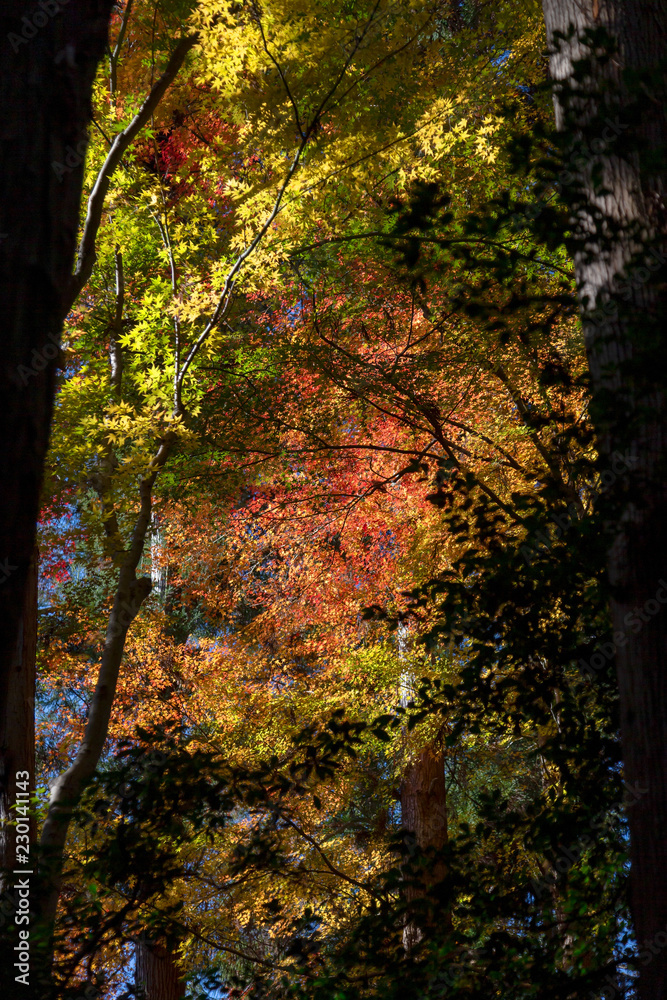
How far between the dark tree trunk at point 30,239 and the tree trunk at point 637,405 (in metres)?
1.62

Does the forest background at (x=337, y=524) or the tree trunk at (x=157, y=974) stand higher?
the forest background at (x=337, y=524)

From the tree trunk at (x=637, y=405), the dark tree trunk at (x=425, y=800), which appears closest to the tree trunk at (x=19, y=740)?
the tree trunk at (x=637, y=405)

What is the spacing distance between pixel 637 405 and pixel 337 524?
300 inches

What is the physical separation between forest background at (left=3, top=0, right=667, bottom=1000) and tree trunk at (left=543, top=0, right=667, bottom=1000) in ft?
0.25

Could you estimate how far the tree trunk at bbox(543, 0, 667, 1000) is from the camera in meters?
2.54

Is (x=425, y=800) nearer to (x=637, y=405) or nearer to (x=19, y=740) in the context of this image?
(x=19, y=740)

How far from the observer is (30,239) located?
153 centimetres

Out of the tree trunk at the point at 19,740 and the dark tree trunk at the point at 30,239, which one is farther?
the tree trunk at the point at 19,740

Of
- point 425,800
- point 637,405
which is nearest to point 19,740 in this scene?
point 637,405

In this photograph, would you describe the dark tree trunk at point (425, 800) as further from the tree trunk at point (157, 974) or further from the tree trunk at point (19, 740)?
the tree trunk at point (19, 740)

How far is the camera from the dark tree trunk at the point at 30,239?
150cm

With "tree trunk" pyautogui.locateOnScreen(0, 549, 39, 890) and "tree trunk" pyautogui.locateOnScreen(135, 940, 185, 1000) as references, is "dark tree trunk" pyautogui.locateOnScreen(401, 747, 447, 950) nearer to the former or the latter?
"tree trunk" pyautogui.locateOnScreen(135, 940, 185, 1000)

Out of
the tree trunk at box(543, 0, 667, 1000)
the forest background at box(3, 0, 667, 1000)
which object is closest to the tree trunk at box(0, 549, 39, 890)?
the forest background at box(3, 0, 667, 1000)

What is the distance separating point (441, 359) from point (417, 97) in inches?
97.4
